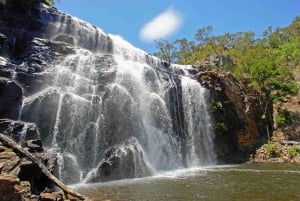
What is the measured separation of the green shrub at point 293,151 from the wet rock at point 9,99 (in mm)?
23745

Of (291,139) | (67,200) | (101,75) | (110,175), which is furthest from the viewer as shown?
(291,139)

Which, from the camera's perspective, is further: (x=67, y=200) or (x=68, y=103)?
(x=68, y=103)

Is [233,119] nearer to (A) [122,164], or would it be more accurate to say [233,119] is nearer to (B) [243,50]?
(A) [122,164]

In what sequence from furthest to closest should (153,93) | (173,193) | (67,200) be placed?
1. (153,93)
2. (173,193)
3. (67,200)

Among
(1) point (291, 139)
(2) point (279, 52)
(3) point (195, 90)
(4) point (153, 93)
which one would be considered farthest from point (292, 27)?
(4) point (153, 93)

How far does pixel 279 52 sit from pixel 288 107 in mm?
31240

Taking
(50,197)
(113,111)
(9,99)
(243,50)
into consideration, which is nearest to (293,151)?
(113,111)

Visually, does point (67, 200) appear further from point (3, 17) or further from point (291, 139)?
point (291, 139)

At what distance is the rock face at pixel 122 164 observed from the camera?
19547mm

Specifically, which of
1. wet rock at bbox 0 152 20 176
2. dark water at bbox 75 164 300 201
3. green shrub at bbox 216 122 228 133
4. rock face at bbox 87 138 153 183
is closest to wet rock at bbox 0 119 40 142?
rock face at bbox 87 138 153 183

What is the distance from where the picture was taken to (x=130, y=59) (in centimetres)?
3209

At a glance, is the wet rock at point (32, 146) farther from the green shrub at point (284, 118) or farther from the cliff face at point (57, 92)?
A: the green shrub at point (284, 118)

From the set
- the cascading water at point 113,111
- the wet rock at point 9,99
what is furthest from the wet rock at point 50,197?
the wet rock at point 9,99

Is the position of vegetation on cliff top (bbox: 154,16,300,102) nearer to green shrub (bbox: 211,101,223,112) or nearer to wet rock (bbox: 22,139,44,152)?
green shrub (bbox: 211,101,223,112)
